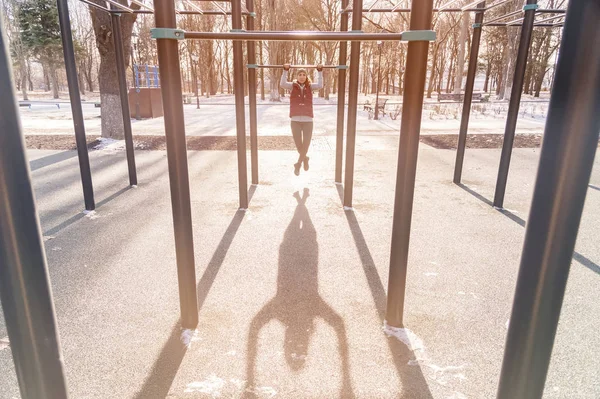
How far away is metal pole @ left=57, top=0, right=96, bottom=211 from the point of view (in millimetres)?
4059

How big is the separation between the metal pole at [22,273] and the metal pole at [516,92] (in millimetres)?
4611

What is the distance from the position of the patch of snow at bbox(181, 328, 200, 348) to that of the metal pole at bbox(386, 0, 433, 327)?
4.00 ft

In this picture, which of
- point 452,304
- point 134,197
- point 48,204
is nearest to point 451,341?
point 452,304

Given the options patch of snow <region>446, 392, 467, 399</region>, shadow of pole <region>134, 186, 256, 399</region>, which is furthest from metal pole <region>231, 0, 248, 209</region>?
patch of snow <region>446, 392, 467, 399</region>

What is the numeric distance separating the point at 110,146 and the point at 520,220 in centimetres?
857

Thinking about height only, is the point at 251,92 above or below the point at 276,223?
above

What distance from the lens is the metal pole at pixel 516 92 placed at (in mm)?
4266

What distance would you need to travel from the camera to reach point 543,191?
42.6 inches

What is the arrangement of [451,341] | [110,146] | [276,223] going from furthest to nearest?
[110,146] → [276,223] → [451,341]

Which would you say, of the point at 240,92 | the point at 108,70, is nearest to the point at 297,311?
the point at 240,92

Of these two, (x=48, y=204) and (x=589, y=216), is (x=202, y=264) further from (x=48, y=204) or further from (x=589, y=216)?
(x=589, y=216)

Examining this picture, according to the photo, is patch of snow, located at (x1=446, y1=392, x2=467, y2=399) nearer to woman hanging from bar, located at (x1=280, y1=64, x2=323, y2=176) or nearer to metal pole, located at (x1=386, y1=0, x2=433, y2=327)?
metal pole, located at (x1=386, y1=0, x2=433, y2=327)

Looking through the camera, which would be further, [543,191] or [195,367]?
[195,367]

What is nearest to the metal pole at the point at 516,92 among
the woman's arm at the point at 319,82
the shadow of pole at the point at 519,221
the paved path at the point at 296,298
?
the shadow of pole at the point at 519,221
